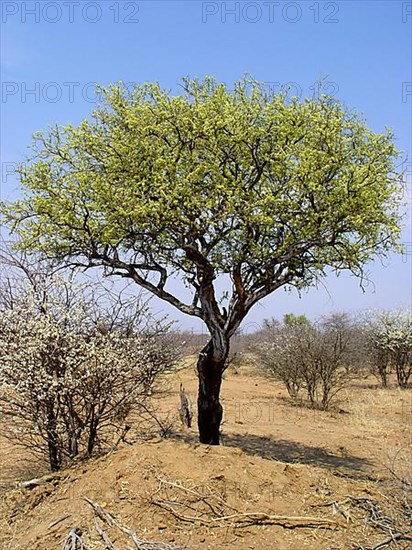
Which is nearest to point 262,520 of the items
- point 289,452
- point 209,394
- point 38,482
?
point 38,482

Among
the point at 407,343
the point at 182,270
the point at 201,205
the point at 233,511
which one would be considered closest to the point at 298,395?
the point at 407,343

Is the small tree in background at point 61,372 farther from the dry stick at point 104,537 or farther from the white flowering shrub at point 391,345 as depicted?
the white flowering shrub at point 391,345

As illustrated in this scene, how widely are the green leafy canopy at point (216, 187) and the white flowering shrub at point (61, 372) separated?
1.39 metres

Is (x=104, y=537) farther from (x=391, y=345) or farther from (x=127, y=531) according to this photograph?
(x=391, y=345)

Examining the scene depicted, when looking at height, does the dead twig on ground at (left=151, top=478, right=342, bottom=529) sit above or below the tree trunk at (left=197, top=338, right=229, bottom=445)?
below

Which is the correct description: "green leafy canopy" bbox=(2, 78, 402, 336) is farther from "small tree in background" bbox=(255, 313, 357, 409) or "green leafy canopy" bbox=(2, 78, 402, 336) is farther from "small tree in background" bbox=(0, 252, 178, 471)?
"small tree in background" bbox=(255, 313, 357, 409)

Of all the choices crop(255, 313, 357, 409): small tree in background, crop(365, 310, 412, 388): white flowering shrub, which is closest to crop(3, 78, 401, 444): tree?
crop(255, 313, 357, 409): small tree in background

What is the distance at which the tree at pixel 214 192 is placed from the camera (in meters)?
8.59

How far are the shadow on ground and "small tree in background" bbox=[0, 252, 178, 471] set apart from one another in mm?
2628

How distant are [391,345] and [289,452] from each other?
15773mm

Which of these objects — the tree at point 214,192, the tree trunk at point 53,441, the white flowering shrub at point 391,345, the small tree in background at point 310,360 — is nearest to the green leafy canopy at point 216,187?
the tree at point 214,192

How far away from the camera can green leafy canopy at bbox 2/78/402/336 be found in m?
8.58

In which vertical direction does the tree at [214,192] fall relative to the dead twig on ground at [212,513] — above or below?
above

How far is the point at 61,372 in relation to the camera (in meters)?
Result: 7.17
